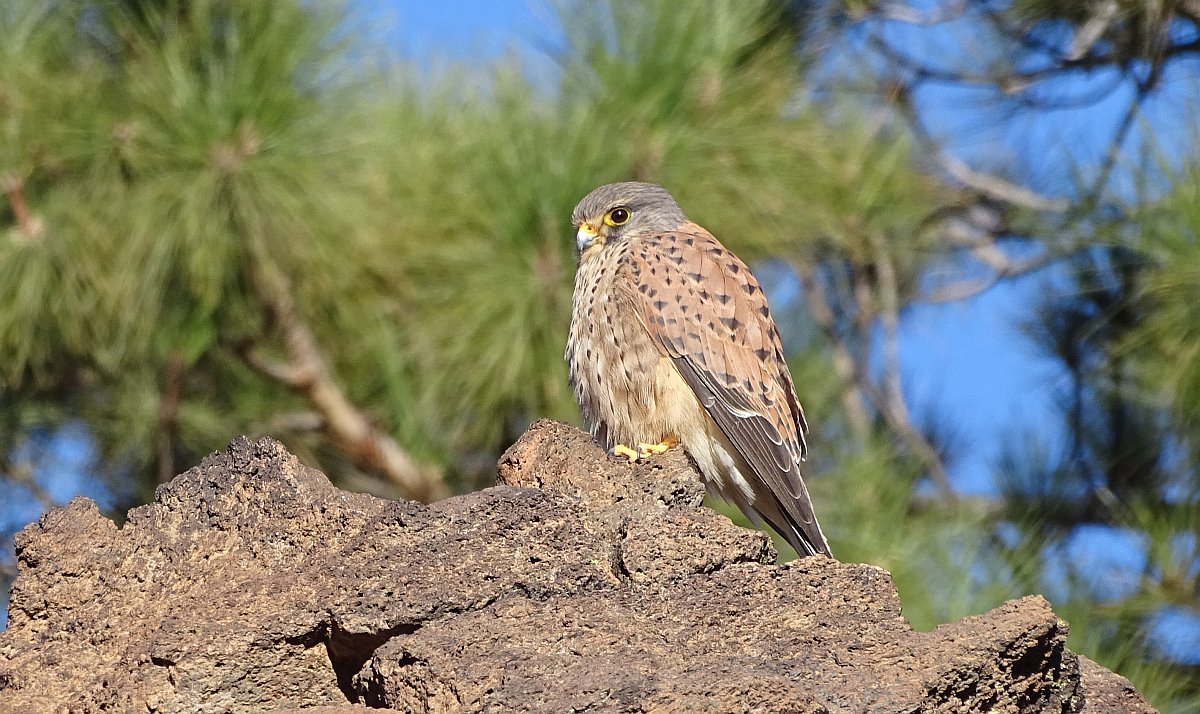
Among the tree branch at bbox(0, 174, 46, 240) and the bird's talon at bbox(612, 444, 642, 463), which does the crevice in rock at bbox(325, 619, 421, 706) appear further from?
the tree branch at bbox(0, 174, 46, 240)

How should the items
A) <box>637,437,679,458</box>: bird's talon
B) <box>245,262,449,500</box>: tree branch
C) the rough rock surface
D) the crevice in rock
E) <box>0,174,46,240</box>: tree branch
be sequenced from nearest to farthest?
1. the rough rock surface
2. the crevice in rock
3. <box>637,437,679,458</box>: bird's talon
4. <box>0,174,46,240</box>: tree branch
5. <box>245,262,449,500</box>: tree branch

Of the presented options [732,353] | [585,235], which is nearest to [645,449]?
[732,353]

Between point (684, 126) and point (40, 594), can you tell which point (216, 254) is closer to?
point (684, 126)

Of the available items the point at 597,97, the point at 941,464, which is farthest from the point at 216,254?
the point at 941,464

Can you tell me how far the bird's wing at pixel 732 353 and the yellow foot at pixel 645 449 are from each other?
0.13 metres

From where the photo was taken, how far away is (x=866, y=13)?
8070 mm

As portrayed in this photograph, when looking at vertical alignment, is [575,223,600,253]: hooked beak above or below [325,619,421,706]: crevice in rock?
above

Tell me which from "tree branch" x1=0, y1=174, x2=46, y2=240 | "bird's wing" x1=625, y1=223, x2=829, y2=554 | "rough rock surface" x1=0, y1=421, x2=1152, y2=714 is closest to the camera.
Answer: "rough rock surface" x1=0, y1=421, x2=1152, y2=714

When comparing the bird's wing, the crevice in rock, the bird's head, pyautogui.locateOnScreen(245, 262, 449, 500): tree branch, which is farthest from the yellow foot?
pyautogui.locateOnScreen(245, 262, 449, 500): tree branch

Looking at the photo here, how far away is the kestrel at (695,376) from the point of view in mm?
4301

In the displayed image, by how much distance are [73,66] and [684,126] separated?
2.36 meters

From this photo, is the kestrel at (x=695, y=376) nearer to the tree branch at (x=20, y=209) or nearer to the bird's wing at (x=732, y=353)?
the bird's wing at (x=732, y=353)

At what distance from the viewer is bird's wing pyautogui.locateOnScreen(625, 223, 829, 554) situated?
14.0 ft

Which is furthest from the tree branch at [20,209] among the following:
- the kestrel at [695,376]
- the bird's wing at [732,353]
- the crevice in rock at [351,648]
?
the crevice in rock at [351,648]
